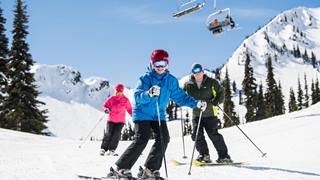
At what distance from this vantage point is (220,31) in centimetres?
1880

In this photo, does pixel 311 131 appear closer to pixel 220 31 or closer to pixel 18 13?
pixel 220 31

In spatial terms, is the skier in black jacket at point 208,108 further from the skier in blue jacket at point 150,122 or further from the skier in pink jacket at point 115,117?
the skier in pink jacket at point 115,117

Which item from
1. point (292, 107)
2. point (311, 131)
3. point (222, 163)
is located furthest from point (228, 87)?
point (222, 163)

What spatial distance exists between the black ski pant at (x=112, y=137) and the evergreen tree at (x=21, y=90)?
809 inches

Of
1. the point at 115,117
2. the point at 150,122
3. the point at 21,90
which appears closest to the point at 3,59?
the point at 21,90

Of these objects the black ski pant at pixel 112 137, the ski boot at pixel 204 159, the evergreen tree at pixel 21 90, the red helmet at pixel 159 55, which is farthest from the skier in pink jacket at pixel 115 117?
the evergreen tree at pixel 21 90

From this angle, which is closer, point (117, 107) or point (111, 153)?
point (111, 153)

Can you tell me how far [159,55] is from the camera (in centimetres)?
591

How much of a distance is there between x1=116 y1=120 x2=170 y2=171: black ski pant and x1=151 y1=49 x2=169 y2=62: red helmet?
0.93 metres

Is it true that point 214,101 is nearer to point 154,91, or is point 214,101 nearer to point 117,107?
point 154,91

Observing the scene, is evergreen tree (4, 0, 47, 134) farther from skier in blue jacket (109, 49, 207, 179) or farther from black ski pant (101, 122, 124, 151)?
skier in blue jacket (109, 49, 207, 179)

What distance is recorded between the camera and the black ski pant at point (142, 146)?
5844 millimetres

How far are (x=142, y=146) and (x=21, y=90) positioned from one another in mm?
27838

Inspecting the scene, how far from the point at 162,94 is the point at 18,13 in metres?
31.3
